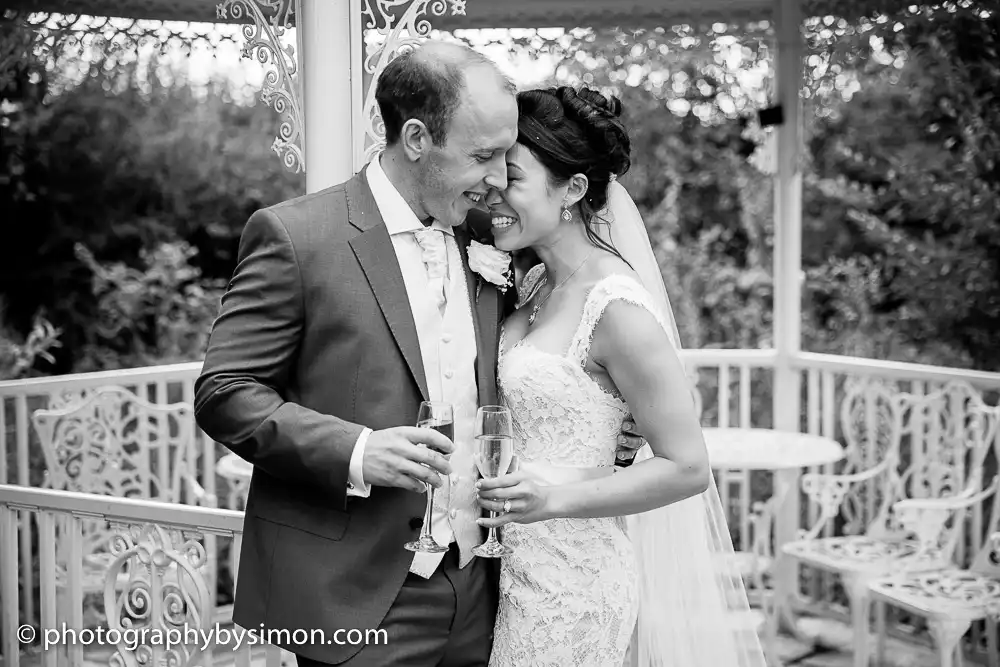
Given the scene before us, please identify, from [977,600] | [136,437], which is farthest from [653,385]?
[136,437]

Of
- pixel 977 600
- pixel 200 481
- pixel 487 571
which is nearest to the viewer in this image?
pixel 487 571

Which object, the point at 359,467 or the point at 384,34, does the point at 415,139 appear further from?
the point at 384,34

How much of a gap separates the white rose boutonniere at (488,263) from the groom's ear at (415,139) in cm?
27

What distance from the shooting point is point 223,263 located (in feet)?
30.1

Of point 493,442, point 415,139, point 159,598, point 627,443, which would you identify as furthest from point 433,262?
point 159,598

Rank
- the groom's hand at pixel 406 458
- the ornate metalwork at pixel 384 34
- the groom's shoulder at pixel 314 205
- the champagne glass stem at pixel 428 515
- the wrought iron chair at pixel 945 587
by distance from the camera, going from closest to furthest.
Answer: the groom's hand at pixel 406 458, the champagne glass stem at pixel 428 515, the groom's shoulder at pixel 314 205, the ornate metalwork at pixel 384 34, the wrought iron chair at pixel 945 587

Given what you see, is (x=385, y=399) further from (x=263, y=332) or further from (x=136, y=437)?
(x=136, y=437)

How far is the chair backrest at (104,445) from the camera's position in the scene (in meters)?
5.48

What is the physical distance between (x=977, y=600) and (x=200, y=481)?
5.02m

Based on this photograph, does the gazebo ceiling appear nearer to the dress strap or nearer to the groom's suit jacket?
the dress strap

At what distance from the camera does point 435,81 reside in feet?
7.86

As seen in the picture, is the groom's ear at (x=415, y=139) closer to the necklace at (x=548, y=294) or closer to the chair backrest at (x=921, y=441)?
the necklace at (x=548, y=294)

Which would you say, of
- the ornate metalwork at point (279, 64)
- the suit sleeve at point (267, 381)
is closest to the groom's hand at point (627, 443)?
the suit sleeve at point (267, 381)

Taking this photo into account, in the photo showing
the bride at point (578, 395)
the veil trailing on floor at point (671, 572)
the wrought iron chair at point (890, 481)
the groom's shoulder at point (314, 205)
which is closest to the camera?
the groom's shoulder at point (314, 205)
